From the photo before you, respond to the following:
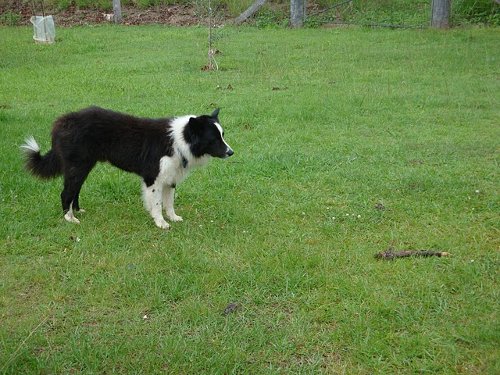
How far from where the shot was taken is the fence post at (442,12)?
17.6m

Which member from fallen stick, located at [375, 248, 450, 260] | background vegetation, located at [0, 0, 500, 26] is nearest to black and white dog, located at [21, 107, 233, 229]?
fallen stick, located at [375, 248, 450, 260]

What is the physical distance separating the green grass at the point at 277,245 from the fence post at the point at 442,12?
6.91 metres

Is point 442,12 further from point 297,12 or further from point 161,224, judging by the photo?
point 161,224

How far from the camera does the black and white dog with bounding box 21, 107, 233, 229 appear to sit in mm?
5789

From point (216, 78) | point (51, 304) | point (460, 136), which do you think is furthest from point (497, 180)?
point (216, 78)

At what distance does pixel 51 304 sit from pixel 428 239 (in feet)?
10.3

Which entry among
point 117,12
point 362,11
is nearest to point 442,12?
point 362,11

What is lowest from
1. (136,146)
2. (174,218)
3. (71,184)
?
(174,218)

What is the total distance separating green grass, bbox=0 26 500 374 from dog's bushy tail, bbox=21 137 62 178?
334 millimetres

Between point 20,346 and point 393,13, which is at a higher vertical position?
point 393,13

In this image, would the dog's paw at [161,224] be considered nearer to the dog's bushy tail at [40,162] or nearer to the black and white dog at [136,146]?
the black and white dog at [136,146]

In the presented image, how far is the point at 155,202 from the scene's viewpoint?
584 centimetres

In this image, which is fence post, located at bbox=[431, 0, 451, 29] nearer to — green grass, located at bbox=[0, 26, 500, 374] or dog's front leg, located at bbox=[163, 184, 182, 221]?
green grass, located at bbox=[0, 26, 500, 374]

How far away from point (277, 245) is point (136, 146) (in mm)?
1655
